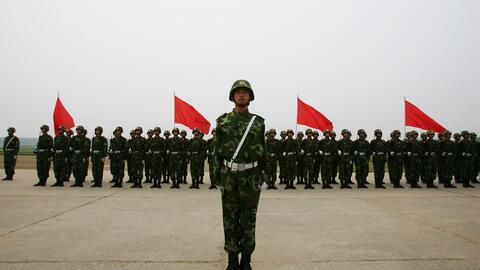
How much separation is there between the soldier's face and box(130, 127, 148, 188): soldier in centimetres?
823

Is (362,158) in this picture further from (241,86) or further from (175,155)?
(241,86)

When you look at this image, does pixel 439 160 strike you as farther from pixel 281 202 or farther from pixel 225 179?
pixel 225 179

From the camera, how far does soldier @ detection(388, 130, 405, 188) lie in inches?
456

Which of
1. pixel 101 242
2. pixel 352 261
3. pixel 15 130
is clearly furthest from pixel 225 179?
pixel 15 130

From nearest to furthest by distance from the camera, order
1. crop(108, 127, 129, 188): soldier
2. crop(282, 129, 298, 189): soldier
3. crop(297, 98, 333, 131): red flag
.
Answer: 1. crop(108, 127, 129, 188): soldier
2. crop(282, 129, 298, 189): soldier
3. crop(297, 98, 333, 131): red flag

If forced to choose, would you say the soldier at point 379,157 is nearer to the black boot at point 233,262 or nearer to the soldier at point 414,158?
the soldier at point 414,158

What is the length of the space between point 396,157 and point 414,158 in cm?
64

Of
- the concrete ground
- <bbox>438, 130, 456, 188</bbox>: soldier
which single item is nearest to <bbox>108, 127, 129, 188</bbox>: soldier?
the concrete ground

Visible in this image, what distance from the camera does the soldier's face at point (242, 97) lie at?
11.9ft

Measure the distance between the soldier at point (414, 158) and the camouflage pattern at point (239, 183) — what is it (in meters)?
9.85

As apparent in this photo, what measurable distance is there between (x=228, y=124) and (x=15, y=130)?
12736 mm

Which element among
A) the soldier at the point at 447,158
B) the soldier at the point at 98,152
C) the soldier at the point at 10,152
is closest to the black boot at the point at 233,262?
the soldier at the point at 98,152

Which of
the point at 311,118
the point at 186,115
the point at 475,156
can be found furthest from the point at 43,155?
the point at 475,156

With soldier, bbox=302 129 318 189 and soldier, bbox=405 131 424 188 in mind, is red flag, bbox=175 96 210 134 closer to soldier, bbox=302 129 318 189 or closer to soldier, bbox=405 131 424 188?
soldier, bbox=302 129 318 189
